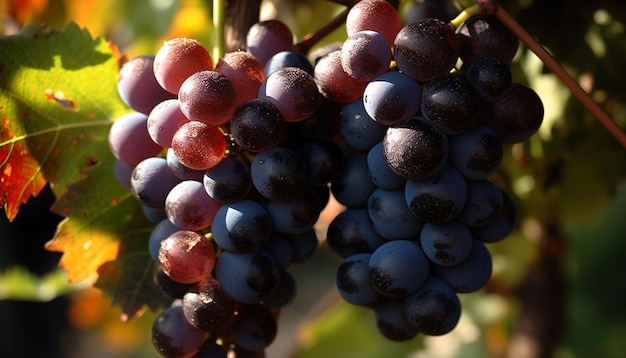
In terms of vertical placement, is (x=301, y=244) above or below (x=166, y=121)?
below

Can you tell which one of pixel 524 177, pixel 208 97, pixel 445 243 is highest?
pixel 208 97

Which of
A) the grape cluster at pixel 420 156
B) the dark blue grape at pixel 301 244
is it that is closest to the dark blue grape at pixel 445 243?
the grape cluster at pixel 420 156

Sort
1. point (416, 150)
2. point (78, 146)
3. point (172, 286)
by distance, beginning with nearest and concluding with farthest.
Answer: point (416, 150) → point (172, 286) → point (78, 146)

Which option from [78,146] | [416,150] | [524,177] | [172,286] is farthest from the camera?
[524,177]

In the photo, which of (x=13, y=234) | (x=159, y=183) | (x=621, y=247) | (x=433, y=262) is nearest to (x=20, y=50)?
(x=159, y=183)

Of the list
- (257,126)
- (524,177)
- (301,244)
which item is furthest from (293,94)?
(524,177)

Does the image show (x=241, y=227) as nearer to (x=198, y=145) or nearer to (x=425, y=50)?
(x=198, y=145)

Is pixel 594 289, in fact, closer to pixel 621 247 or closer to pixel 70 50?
pixel 621 247

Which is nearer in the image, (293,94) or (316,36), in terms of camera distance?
(293,94)
